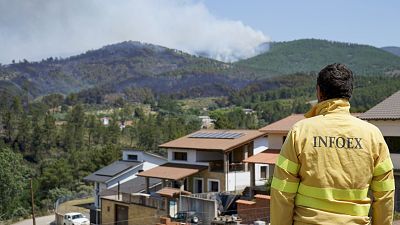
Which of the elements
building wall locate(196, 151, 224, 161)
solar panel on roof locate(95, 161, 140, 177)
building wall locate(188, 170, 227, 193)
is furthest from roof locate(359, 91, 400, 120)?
solar panel on roof locate(95, 161, 140, 177)

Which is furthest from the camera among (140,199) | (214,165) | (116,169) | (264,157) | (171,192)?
(116,169)

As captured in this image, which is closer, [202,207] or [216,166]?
[202,207]

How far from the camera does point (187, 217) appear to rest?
75.8 feet

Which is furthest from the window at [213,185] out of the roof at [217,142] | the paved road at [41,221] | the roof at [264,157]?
the paved road at [41,221]

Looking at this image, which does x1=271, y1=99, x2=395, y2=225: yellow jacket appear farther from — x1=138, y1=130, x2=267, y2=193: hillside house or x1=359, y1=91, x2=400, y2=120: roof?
x1=138, y1=130, x2=267, y2=193: hillside house

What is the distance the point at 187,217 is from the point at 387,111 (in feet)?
29.5

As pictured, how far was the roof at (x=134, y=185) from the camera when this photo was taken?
33.4 m

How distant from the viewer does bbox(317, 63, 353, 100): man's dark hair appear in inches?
109

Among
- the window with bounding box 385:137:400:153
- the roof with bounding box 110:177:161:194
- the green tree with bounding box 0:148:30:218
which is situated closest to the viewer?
the window with bounding box 385:137:400:153

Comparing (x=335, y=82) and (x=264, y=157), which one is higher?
(x=335, y=82)

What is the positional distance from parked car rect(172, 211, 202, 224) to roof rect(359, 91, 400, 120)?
25.0 feet

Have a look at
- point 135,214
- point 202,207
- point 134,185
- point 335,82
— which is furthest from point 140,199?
point 335,82

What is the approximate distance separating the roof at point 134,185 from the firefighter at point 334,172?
3075 centimetres

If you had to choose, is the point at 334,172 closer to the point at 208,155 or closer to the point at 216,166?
the point at 216,166
